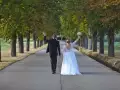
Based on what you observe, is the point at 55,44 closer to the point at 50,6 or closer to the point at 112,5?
the point at 112,5

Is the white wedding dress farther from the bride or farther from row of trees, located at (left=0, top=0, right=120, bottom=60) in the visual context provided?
row of trees, located at (left=0, top=0, right=120, bottom=60)

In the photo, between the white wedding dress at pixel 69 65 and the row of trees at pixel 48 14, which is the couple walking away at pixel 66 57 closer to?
the white wedding dress at pixel 69 65

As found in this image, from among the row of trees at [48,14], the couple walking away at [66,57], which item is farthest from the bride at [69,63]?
the row of trees at [48,14]

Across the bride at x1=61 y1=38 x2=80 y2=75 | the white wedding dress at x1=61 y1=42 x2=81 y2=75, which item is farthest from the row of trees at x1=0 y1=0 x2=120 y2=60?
the white wedding dress at x1=61 y1=42 x2=81 y2=75

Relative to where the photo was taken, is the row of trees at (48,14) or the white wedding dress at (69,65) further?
the row of trees at (48,14)

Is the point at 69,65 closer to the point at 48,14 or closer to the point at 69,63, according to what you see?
the point at 69,63

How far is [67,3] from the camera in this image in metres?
43.3

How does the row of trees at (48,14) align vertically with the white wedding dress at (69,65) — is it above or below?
above

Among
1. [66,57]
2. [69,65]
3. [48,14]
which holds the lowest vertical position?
[69,65]

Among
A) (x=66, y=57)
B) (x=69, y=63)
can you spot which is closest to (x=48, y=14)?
(x=66, y=57)

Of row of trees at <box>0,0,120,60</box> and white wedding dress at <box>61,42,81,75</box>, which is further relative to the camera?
row of trees at <box>0,0,120,60</box>

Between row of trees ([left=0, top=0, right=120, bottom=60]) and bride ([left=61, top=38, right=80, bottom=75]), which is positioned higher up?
row of trees ([left=0, top=0, right=120, bottom=60])

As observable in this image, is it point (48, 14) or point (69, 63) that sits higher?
point (48, 14)

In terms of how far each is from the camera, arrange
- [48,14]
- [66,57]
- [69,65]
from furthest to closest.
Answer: [48,14] < [66,57] < [69,65]
